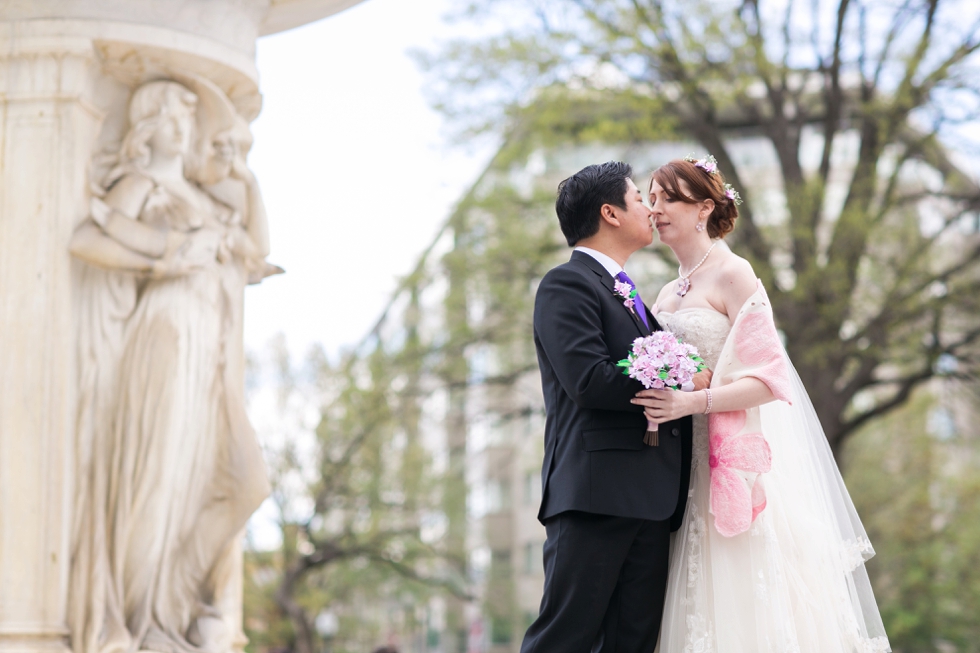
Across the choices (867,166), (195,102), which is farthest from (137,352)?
(867,166)

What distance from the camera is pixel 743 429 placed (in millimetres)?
4371

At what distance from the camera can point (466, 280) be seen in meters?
18.7

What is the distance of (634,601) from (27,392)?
2.83 metres

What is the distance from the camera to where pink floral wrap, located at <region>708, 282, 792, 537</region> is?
4.25 metres

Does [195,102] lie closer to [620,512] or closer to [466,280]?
[620,512]

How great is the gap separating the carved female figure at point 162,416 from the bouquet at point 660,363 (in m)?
2.44

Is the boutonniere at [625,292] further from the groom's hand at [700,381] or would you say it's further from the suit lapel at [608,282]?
the groom's hand at [700,381]

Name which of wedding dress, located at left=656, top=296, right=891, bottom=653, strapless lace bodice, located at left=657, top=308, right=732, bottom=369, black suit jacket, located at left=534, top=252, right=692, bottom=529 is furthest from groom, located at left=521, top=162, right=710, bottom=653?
strapless lace bodice, located at left=657, top=308, right=732, bottom=369

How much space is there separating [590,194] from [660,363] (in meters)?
Result: 0.80

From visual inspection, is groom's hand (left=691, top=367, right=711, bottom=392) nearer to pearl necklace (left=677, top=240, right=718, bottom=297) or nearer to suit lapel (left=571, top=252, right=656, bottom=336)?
suit lapel (left=571, top=252, right=656, bottom=336)

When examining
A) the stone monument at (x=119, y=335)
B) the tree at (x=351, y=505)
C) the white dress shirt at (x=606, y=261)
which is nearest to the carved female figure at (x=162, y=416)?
the stone monument at (x=119, y=335)

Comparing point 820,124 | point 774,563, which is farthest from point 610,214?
point 820,124

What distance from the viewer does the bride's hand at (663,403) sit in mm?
3996

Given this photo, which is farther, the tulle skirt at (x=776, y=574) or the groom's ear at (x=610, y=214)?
the groom's ear at (x=610, y=214)
